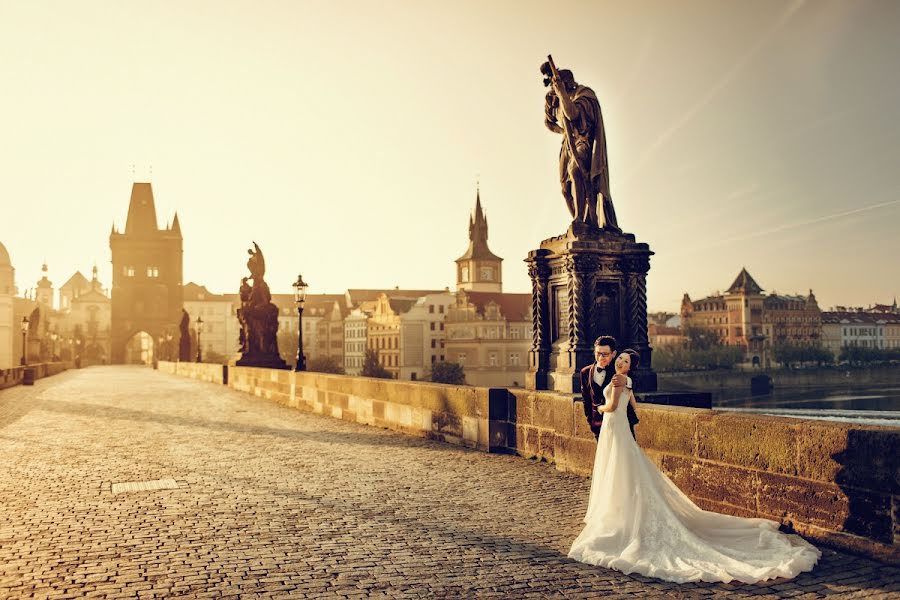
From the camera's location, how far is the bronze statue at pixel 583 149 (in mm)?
11070

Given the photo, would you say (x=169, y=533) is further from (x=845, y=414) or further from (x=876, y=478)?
(x=845, y=414)

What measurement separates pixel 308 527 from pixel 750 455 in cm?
322

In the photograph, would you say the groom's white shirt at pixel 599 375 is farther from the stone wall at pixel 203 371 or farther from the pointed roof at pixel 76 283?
the pointed roof at pixel 76 283

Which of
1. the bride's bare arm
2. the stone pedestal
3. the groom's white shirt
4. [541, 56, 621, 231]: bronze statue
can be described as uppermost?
[541, 56, 621, 231]: bronze statue

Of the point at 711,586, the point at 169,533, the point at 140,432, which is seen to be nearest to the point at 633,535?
the point at 711,586

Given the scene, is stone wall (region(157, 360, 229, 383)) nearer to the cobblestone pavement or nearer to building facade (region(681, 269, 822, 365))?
the cobblestone pavement

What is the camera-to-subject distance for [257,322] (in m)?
28.9

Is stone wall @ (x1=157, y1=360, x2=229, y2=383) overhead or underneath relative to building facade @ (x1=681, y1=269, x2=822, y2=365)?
underneath

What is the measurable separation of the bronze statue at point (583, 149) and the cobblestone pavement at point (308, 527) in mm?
3746

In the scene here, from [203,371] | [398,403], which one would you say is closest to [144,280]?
[203,371]

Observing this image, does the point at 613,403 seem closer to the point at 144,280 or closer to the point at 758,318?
the point at 144,280

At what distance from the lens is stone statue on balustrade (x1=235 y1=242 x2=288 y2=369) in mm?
28797

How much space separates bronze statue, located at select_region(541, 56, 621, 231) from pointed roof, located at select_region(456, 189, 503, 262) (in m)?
122

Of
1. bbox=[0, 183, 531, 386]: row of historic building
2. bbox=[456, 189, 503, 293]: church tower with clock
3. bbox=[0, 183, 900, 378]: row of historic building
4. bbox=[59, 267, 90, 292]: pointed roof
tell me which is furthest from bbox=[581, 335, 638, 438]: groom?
bbox=[59, 267, 90, 292]: pointed roof
